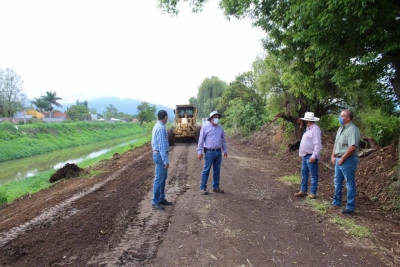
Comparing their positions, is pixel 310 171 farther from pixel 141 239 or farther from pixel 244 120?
pixel 244 120

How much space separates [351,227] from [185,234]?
2439 mm

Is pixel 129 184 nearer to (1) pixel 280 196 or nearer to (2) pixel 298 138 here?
(1) pixel 280 196

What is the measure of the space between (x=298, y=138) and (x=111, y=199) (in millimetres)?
8719

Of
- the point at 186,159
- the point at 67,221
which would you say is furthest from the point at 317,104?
the point at 67,221

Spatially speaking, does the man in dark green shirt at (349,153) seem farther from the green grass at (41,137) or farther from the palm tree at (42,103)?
the palm tree at (42,103)

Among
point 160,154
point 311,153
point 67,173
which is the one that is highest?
point 311,153

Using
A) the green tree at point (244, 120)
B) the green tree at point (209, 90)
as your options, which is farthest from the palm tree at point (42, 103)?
the green tree at point (244, 120)

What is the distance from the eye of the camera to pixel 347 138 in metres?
4.55

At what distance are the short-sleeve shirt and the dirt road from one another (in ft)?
3.46

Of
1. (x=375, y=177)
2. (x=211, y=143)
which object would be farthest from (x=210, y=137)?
(x=375, y=177)

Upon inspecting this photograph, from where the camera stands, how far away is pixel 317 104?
36.4 ft

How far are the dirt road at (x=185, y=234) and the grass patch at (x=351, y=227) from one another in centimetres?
12

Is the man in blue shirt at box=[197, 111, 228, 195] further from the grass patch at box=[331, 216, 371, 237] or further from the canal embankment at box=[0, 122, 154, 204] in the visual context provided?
the canal embankment at box=[0, 122, 154, 204]

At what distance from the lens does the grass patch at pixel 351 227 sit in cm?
380
